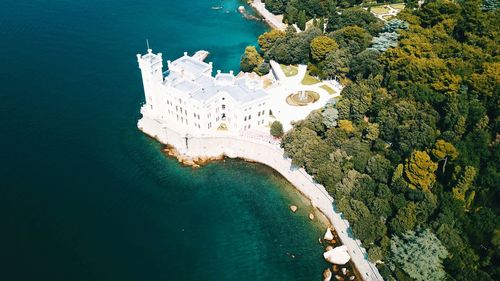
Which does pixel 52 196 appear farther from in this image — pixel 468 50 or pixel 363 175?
pixel 468 50

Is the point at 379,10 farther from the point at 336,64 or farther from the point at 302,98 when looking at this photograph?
the point at 302,98

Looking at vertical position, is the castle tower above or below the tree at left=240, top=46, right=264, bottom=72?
above

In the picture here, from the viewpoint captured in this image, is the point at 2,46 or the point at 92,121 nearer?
the point at 92,121

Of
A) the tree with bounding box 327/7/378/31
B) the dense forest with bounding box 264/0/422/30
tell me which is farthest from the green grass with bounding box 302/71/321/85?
the dense forest with bounding box 264/0/422/30

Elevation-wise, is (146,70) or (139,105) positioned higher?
(146,70)

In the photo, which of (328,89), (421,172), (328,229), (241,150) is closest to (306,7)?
(328,89)

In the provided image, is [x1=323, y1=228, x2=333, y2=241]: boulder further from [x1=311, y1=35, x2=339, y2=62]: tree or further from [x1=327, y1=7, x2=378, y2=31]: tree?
[x1=327, y1=7, x2=378, y2=31]: tree

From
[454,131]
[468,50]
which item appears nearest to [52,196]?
[454,131]
